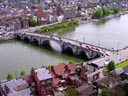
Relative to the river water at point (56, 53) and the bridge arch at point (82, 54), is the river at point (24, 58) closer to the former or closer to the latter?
the river water at point (56, 53)

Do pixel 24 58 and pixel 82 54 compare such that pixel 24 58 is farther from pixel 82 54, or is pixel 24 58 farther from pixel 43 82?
pixel 43 82

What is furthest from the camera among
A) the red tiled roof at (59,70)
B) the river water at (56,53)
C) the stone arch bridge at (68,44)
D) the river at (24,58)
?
the stone arch bridge at (68,44)

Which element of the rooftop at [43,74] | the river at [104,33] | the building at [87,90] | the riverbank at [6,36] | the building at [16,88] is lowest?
the river at [104,33]

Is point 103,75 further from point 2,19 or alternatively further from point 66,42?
point 2,19

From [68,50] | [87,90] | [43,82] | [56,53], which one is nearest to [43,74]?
[43,82]

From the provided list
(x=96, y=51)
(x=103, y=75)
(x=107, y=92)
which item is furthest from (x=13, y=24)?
(x=107, y=92)

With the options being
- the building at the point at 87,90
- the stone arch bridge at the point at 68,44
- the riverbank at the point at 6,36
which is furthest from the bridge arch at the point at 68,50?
the building at the point at 87,90

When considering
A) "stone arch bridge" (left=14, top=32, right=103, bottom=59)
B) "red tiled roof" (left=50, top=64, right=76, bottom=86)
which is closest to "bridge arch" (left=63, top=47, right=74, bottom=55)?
"stone arch bridge" (left=14, top=32, right=103, bottom=59)
